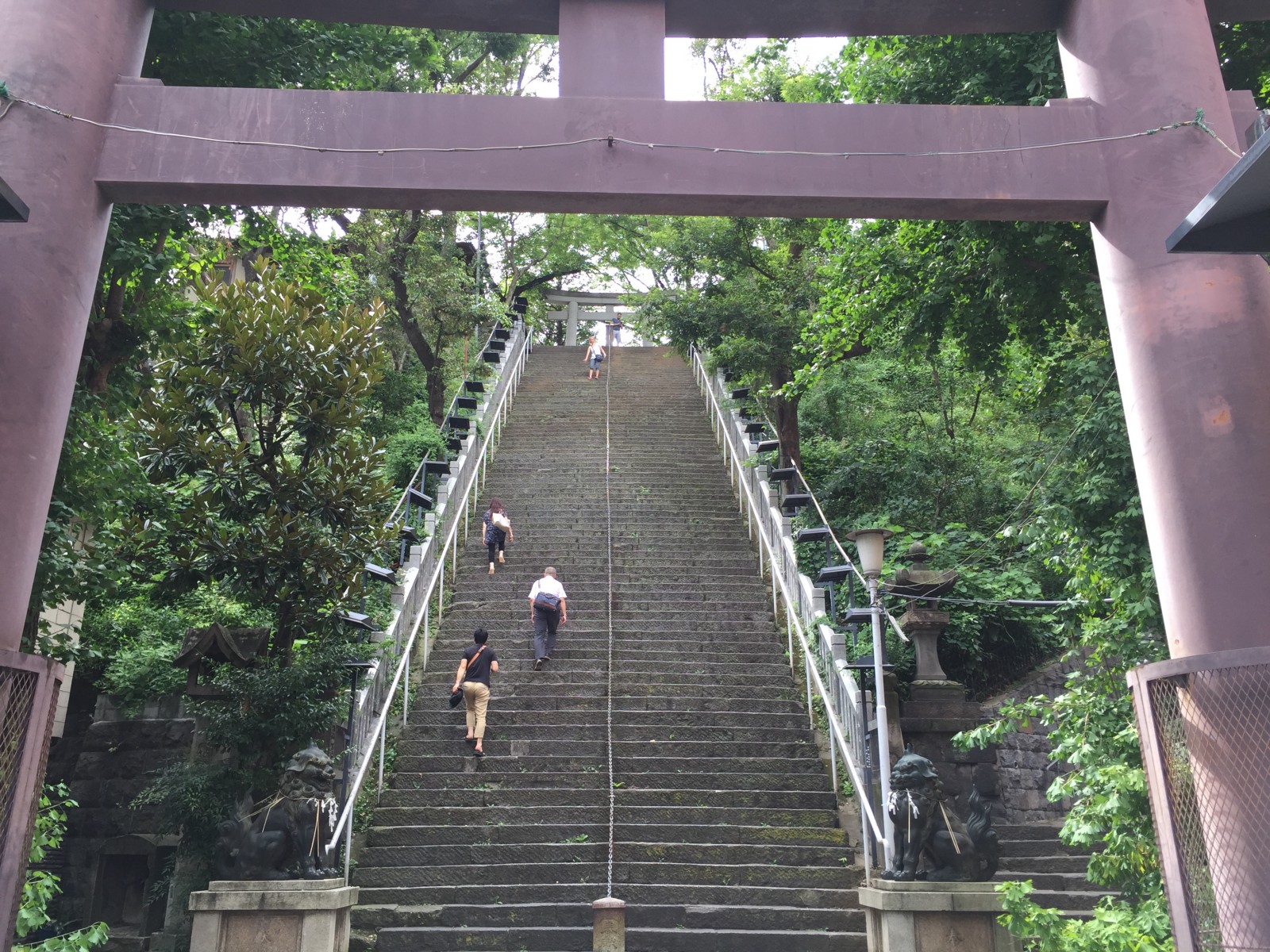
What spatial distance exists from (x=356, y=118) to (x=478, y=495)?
10.2m

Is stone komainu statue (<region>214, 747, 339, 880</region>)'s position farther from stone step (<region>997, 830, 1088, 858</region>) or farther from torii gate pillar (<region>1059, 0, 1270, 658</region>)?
stone step (<region>997, 830, 1088, 858</region>)

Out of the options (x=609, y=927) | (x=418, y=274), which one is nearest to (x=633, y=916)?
(x=609, y=927)

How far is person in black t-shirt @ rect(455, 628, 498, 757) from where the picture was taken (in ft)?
31.1

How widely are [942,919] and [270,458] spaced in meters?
6.36

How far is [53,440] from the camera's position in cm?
488

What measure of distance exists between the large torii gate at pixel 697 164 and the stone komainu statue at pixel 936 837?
7.70 ft

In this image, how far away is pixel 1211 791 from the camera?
4.00 meters

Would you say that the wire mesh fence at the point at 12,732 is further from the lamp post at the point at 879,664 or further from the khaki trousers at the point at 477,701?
the khaki trousers at the point at 477,701

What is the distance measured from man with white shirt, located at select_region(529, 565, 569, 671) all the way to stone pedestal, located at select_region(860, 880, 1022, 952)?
5.14 m

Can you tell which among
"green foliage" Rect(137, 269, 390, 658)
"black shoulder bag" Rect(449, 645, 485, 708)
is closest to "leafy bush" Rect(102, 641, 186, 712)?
"green foliage" Rect(137, 269, 390, 658)

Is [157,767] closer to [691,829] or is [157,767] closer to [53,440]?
[691,829]

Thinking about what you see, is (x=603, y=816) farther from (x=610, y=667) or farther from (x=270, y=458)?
(x=270, y=458)

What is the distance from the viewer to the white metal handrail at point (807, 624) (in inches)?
317

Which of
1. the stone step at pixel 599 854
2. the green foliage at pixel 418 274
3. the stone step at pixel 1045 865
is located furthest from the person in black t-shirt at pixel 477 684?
the green foliage at pixel 418 274
